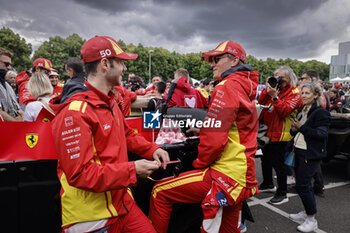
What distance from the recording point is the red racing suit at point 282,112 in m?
4.18

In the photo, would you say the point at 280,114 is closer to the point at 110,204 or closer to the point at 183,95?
the point at 183,95

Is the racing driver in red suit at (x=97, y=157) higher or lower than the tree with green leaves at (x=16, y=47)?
lower

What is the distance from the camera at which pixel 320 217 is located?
13.3 feet

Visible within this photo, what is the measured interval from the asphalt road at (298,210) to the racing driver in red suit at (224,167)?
194cm

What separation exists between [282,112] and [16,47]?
4181 cm

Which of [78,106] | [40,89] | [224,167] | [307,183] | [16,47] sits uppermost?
[16,47]

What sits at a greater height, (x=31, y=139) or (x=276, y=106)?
(x=276, y=106)

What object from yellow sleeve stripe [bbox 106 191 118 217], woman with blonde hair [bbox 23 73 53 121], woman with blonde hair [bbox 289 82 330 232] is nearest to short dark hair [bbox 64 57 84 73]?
woman with blonde hair [bbox 23 73 53 121]

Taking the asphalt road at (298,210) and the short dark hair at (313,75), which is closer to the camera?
the asphalt road at (298,210)

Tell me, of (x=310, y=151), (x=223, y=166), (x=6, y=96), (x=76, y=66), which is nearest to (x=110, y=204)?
(x=223, y=166)

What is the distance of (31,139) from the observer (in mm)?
2143

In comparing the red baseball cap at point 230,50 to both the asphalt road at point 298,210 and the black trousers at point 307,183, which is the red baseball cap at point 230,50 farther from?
the asphalt road at point 298,210

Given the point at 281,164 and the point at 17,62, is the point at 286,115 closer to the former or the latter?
the point at 281,164

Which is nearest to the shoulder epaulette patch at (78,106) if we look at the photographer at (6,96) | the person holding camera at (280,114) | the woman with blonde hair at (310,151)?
the photographer at (6,96)
